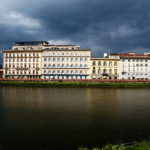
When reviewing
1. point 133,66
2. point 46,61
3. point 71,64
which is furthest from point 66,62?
point 133,66

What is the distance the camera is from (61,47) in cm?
8738

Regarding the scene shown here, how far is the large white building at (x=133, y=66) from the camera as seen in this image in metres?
85.8

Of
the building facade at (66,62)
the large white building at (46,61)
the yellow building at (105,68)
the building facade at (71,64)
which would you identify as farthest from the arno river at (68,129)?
the large white building at (46,61)

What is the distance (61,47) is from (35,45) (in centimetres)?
1382

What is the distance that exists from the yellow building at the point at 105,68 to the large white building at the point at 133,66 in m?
2.44

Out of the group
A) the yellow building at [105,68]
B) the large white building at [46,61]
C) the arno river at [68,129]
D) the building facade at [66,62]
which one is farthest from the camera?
the large white building at [46,61]

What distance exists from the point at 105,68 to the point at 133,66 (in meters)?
13.9

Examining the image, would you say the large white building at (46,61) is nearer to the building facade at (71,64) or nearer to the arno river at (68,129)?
the building facade at (71,64)

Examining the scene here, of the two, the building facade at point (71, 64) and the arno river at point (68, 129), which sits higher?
the building facade at point (71, 64)

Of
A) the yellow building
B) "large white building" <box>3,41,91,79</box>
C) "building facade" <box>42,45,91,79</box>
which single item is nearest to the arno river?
the yellow building

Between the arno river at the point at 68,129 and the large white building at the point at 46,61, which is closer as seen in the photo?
the arno river at the point at 68,129

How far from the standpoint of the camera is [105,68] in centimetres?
8556

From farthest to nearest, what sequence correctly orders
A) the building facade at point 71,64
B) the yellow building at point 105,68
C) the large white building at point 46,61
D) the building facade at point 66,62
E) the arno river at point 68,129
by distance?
1. the large white building at point 46,61
2. the building facade at point 66,62
3. the building facade at point 71,64
4. the yellow building at point 105,68
5. the arno river at point 68,129

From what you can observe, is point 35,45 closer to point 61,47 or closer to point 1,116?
point 61,47
